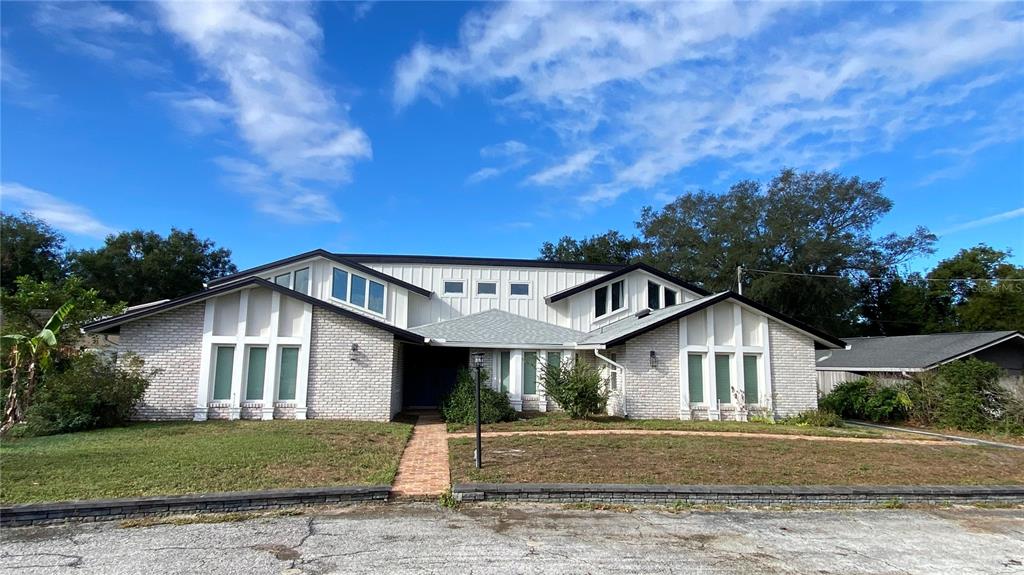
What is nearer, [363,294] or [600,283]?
[363,294]

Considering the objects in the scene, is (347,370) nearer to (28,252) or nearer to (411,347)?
(411,347)

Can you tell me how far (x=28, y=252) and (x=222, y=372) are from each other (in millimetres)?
40626

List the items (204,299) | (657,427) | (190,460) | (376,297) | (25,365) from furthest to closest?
(376,297), (204,299), (657,427), (25,365), (190,460)

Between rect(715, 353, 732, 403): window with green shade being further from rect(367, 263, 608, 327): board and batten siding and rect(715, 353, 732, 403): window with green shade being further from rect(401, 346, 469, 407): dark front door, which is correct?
rect(401, 346, 469, 407): dark front door

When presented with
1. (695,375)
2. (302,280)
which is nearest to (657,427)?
(695,375)

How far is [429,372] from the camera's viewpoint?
1989cm

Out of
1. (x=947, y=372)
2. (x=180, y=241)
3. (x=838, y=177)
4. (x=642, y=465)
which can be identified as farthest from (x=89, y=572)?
(x=180, y=241)

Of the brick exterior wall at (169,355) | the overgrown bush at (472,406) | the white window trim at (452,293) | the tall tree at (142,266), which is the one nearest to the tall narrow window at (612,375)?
the overgrown bush at (472,406)

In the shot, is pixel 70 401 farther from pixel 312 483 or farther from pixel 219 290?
pixel 312 483

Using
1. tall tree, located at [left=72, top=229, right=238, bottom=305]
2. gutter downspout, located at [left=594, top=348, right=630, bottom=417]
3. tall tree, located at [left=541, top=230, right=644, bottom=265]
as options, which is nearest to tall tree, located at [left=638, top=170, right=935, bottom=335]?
tall tree, located at [left=541, top=230, right=644, bottom=265]

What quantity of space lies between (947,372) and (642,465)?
13.8 meters

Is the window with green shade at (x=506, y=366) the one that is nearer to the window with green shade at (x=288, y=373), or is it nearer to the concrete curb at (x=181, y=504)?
the window with green shade at (x=288, y=373)

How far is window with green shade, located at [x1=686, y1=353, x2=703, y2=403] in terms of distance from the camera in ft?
53.8

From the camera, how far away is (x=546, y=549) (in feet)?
17.9
